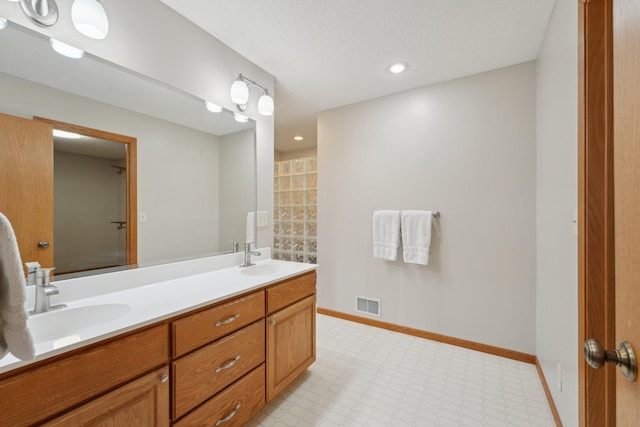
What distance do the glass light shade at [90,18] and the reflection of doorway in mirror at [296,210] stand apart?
86.3 inches

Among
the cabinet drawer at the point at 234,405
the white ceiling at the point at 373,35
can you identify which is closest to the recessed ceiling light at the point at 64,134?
the white ceiling at the point at 373,35

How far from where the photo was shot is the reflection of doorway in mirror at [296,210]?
127 inches

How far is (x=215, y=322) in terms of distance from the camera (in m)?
1.18

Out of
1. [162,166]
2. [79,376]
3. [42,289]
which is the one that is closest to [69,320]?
[42,289]

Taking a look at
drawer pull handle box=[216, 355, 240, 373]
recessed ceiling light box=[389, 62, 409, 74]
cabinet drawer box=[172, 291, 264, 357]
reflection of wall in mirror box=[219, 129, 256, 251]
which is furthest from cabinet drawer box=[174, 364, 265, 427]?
recessed ceiling light box=[389, 62, 409, 74]

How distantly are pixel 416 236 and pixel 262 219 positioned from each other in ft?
4.41

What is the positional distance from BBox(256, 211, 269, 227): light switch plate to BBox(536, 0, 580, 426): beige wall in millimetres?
1860

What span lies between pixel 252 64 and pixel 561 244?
229 centimetres

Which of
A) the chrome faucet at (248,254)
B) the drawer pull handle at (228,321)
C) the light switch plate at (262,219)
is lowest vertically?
the drawer pull handle at (228,321)

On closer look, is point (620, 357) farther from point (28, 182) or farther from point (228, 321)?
point (28, 182)

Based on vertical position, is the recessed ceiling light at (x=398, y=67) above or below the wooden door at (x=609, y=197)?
above

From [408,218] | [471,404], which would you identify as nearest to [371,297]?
[408,218]

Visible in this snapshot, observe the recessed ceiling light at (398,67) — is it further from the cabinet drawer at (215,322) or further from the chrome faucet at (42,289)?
the chrome faucet at (42,289)

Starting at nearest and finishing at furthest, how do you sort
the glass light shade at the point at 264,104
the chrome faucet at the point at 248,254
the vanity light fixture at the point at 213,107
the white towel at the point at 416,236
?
1. the vanity light fixture at the point at 213,107
2. the chrome faucet at the point at 248,254
3. the glass light shade at the point at 264,104
4. the white towel at the point at 416,236
